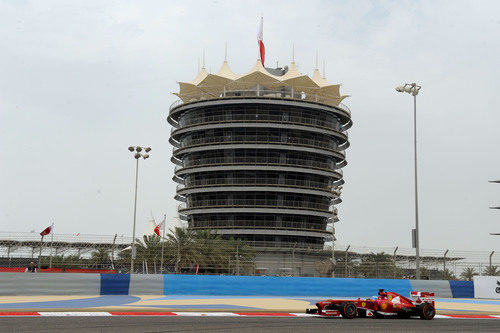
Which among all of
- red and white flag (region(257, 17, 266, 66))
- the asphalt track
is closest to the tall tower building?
red and white flag (region(257, 17, 266, 66))

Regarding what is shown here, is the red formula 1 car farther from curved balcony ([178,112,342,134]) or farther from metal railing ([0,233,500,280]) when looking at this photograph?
curved balcony ([178,112,342,134])

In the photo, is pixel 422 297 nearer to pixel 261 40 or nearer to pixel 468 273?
pixel 468 273

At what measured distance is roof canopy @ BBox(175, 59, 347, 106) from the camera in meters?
79.7

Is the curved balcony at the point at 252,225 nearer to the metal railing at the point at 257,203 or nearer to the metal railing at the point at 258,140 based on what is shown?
the metal railing at the point at 257,203

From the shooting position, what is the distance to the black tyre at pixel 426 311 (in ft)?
59.0

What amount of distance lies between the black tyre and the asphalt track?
73cm

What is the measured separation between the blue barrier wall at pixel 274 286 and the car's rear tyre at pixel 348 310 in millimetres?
9846

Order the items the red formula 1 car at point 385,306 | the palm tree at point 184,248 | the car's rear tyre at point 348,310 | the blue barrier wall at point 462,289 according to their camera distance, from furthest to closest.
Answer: the palm tree at point 184,248 < the blue barrier wall at point 462,289 < the red formula 1 car at point 385,306 < the car's rear tyre at point 348,310

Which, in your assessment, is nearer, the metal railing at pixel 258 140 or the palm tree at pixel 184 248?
the palm tree at pixel 184 248

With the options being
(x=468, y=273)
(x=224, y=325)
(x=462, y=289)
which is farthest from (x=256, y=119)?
Result: (x=224, y=325)

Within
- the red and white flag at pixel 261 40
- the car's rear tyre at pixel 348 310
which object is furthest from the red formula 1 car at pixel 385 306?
the red and white flag at pixel 261 40

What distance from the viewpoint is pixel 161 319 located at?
1575 centimetres

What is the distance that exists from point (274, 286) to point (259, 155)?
50616 mm

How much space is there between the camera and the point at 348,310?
56.1 ft
